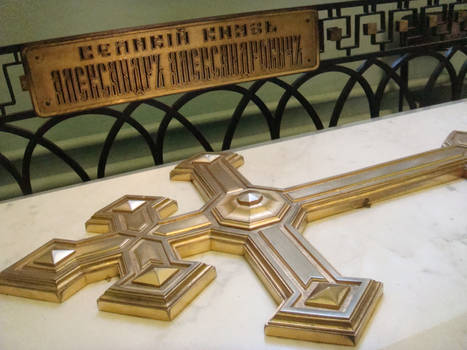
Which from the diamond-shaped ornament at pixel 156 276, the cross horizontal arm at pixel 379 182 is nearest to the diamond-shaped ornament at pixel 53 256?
the diamond-shaped ornament at pixel 156 276

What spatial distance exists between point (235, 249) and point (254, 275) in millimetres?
51

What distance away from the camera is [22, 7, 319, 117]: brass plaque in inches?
32.0

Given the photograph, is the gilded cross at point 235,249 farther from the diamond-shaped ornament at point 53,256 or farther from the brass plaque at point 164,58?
the brass plaque at point 164,58

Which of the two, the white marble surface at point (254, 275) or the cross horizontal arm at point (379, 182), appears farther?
the cross horizontal arm at point (379, 182)

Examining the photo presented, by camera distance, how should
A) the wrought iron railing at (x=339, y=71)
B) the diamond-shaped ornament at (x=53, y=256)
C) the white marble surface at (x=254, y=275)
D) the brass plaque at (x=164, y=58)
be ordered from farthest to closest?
the wrought iron railing at (x=339, y=71) → the brass plaque at (x=164, y=58) → the diamond-shaped ornament at (x=53, y=256) → the white marble surface at (x=254, y=275)

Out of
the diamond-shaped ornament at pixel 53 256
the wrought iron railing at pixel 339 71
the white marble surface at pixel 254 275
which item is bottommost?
the white marble surface at pixel 254 275

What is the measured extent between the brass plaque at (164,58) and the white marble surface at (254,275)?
16 cm

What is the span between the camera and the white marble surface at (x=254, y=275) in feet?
1.49

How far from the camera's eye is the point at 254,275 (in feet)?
1.80

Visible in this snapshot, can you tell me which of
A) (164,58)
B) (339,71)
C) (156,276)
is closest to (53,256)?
(156,276)

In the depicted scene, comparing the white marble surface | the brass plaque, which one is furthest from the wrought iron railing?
the white marble surface

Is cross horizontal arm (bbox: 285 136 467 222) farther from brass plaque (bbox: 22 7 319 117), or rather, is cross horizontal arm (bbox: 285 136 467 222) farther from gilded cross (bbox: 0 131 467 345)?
brass plaque (bbox: 22 7 319 117)

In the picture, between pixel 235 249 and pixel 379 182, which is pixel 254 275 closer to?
pixel 235 249

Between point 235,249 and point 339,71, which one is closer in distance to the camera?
A: point 235,249
